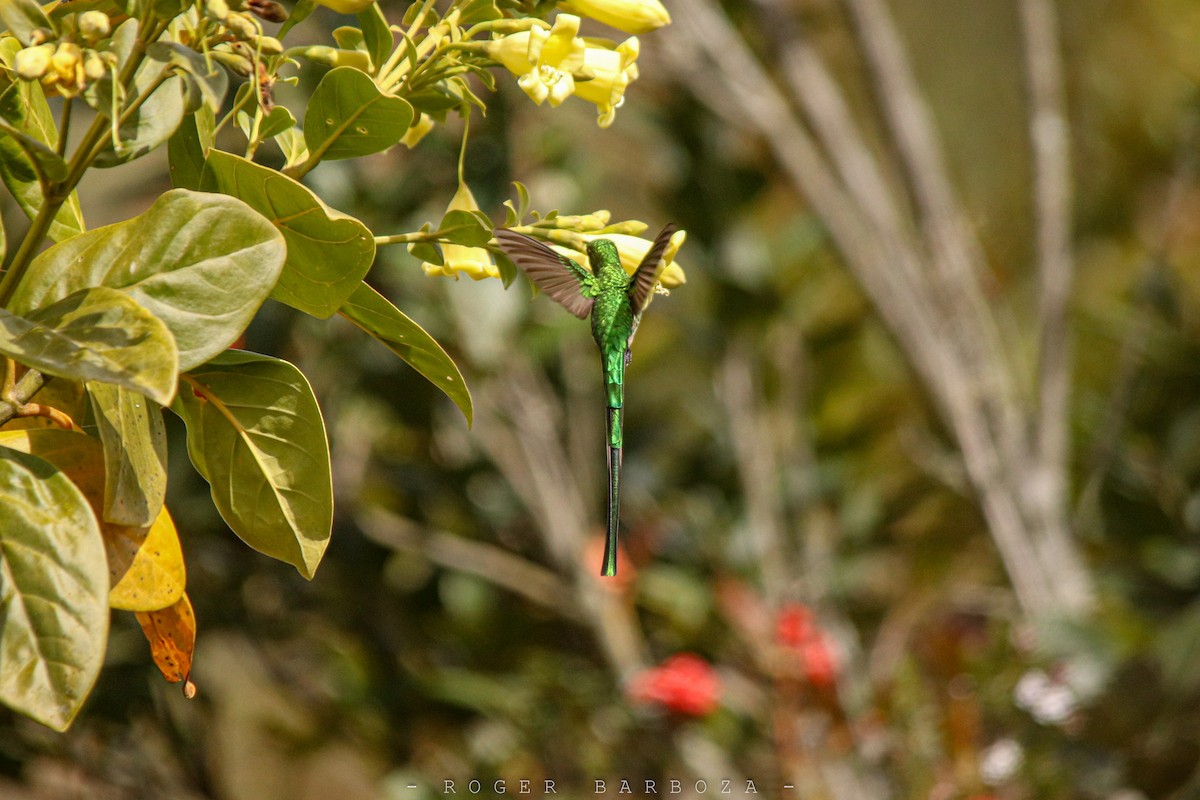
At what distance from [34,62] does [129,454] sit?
112mm

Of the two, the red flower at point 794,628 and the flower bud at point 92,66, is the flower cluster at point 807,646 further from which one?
the flower bud at point 92,66

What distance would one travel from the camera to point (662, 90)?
158cm

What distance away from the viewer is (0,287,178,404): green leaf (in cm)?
29

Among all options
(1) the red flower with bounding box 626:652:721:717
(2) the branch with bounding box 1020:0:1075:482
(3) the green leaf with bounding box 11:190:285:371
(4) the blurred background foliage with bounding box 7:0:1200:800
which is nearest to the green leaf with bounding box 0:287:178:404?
(3) the green leaf with bounding box 11:190:285:371

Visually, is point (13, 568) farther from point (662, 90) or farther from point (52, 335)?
point (662, 90)

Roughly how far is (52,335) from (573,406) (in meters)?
1.21

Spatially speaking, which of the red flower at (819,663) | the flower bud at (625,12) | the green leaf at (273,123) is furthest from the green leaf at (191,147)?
the red flower at (819,663)

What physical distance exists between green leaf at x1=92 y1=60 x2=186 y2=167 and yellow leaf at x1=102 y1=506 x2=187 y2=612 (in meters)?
0.11

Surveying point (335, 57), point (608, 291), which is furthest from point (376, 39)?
point (608, 291)

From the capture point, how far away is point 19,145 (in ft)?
1.21

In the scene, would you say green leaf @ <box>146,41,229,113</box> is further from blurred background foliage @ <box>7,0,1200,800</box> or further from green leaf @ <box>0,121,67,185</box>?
blurred background foliage @ <box>7,0,1200,800</box>

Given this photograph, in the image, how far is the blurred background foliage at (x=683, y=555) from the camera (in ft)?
3.89

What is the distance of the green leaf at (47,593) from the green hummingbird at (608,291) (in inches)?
5.8

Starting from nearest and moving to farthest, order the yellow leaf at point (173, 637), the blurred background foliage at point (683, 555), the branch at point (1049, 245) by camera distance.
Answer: the yellow leaf at point (173, 637) < the blurred background foliage at point (683, 555) < the branch at point (1049, 245)
